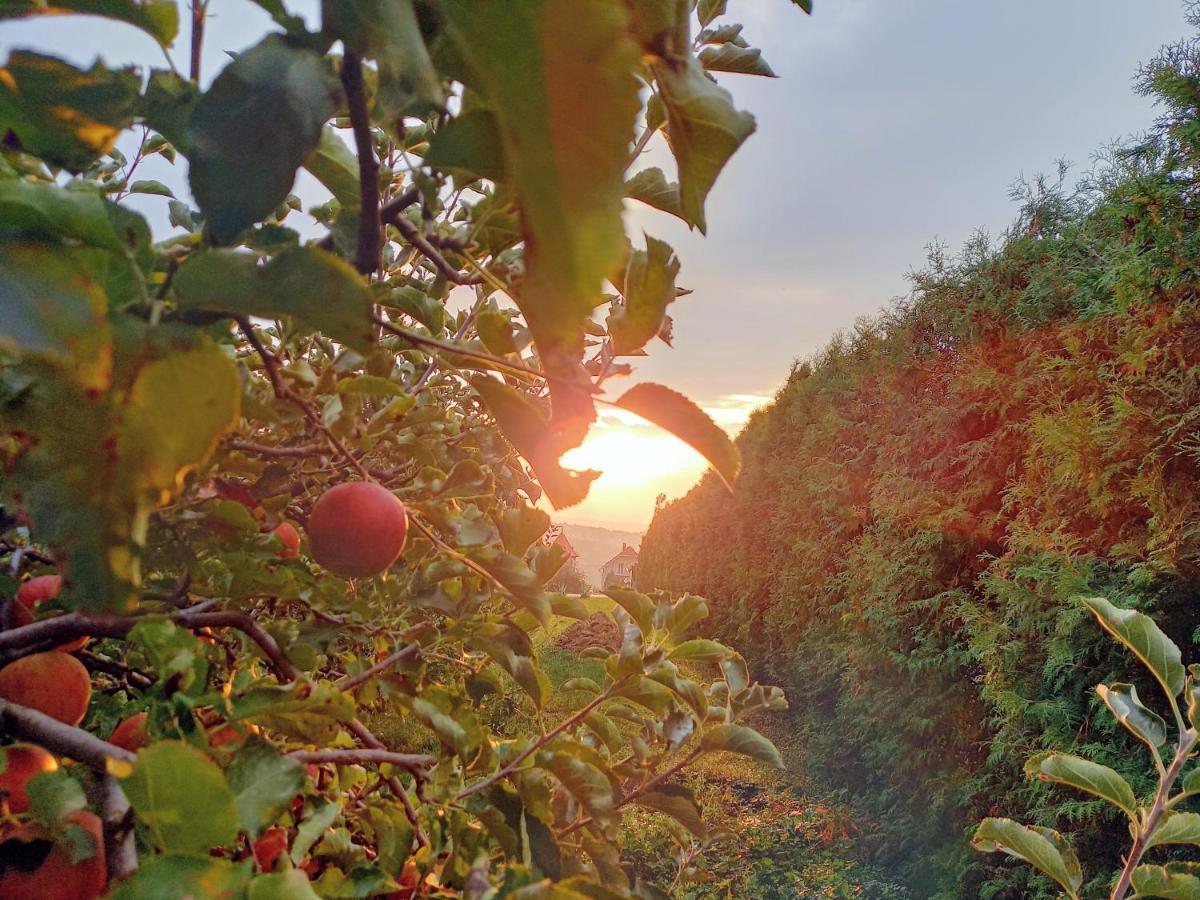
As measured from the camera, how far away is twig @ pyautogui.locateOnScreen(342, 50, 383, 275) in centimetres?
42

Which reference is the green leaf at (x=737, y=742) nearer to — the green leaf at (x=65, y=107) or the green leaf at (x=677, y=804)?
the green leaf at (x=677, y=804)

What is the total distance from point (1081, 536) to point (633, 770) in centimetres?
443

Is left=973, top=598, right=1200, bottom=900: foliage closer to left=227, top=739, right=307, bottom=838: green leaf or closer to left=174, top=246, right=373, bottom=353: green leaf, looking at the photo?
left=227, top=739, right=307, bottom=838: green leaf

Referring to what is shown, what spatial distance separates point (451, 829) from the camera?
0.95 meters

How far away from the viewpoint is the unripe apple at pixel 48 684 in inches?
30.5

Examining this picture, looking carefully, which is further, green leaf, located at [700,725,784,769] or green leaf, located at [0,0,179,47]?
green leaf, located at [700,725,784,769]

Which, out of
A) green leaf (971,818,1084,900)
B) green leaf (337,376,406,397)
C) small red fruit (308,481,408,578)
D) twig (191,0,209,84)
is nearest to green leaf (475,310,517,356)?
green leaf (337,376,406,397)

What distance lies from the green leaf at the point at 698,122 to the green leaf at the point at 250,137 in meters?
0.18

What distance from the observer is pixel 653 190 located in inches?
29.1

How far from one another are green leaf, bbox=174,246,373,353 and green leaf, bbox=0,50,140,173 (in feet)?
0.58

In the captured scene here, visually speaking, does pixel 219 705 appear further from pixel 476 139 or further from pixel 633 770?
pixel 633 770

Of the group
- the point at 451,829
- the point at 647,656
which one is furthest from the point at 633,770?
the point at 451,829

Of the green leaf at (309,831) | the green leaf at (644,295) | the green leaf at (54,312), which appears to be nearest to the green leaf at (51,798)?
the green leaf at (309,831)

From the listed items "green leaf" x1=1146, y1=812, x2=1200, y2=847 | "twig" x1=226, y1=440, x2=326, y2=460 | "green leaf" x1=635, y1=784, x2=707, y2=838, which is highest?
"twig" x1=226, y1=440, x2=326, y2=460
